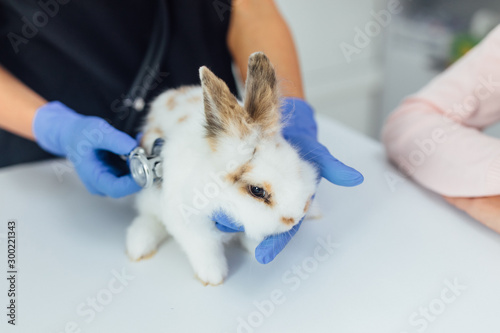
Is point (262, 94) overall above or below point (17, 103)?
above

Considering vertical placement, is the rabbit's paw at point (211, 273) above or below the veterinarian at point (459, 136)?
below

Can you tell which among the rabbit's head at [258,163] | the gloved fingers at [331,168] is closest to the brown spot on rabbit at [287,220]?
the rabbit's head at [258,163]

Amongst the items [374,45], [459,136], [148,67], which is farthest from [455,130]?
[374,45]

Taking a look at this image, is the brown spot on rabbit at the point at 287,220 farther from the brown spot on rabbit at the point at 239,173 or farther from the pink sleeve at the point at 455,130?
the pink sleeve at the point at 455,130

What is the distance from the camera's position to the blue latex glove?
75cm

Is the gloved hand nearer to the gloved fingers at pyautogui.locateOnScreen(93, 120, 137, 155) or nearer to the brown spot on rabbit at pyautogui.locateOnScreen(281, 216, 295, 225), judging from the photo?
the brown spot on rabbit at pyautogui.locateOnScreen(281, 216, 295, 225)

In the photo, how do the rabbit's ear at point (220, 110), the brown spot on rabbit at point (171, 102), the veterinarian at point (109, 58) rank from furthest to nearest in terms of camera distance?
the veterinarian at point (109, 58) < the brown spot on rabbit at point (171, 102) < the rabbit's ear at point (220, 110)

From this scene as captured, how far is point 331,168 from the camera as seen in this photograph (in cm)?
68

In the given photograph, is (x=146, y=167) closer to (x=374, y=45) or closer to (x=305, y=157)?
(x=305, y=157)

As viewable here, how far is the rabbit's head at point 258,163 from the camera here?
0.60m

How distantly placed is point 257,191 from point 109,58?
1.91ft

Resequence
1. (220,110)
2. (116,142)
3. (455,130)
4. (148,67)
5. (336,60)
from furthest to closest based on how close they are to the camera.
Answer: (336,60) < (148,67) < (455,130) < (116,142) < (220,110)

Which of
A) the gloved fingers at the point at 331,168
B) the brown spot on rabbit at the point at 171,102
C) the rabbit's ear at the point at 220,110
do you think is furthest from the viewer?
the brown spot on rabbit at the point at 171,102

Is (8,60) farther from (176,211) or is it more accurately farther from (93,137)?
(176,211)
